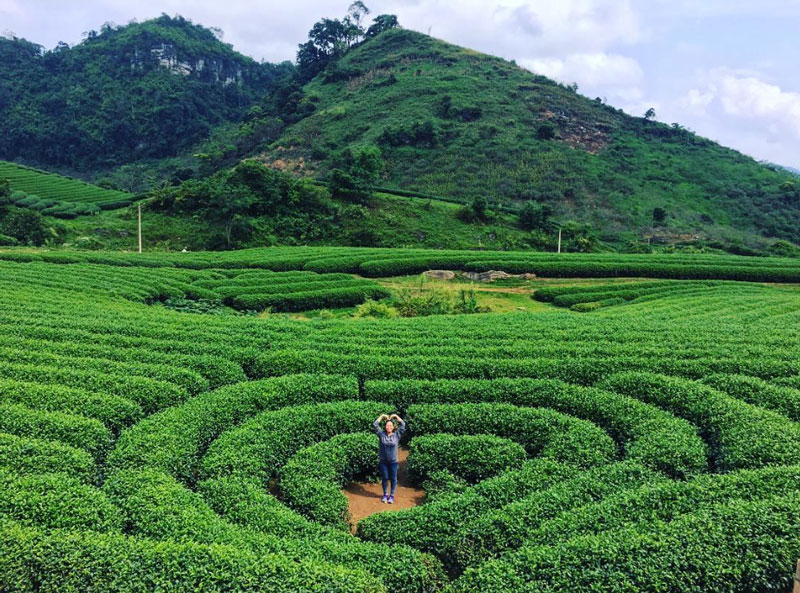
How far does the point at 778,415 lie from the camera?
11.6m

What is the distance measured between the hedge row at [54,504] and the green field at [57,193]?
53.6m

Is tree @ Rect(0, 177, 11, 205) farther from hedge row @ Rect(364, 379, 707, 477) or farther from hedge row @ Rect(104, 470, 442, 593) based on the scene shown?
hedge row @ Rect(104, 470, 442, 593)

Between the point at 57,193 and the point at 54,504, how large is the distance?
69.7 meters

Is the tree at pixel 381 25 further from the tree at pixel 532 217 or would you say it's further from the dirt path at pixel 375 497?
the dirt path at pixel 375 497

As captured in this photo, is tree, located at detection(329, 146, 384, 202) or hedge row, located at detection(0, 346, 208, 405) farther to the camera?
tree, located at detection(329, 146, 384, 202)

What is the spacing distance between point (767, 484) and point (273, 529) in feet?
27.7

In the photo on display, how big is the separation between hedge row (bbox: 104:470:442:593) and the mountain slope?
62.1m

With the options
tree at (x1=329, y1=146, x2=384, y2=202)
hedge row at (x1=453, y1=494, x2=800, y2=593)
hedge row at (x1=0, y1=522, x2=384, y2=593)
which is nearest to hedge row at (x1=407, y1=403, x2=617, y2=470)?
hedge row at (x1=453, y1=494, x2=800, y2=593)

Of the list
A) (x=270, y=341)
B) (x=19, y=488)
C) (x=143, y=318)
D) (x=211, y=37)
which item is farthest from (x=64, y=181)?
(x=211, y=37)

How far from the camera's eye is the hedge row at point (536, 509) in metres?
8.35

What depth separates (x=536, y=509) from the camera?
29.1 feet

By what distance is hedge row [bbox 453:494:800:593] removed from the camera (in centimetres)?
719

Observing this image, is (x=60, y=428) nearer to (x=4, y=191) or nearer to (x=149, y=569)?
(x=149, y=569)

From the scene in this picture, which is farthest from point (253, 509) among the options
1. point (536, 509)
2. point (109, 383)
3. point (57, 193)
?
point (57, 193)
